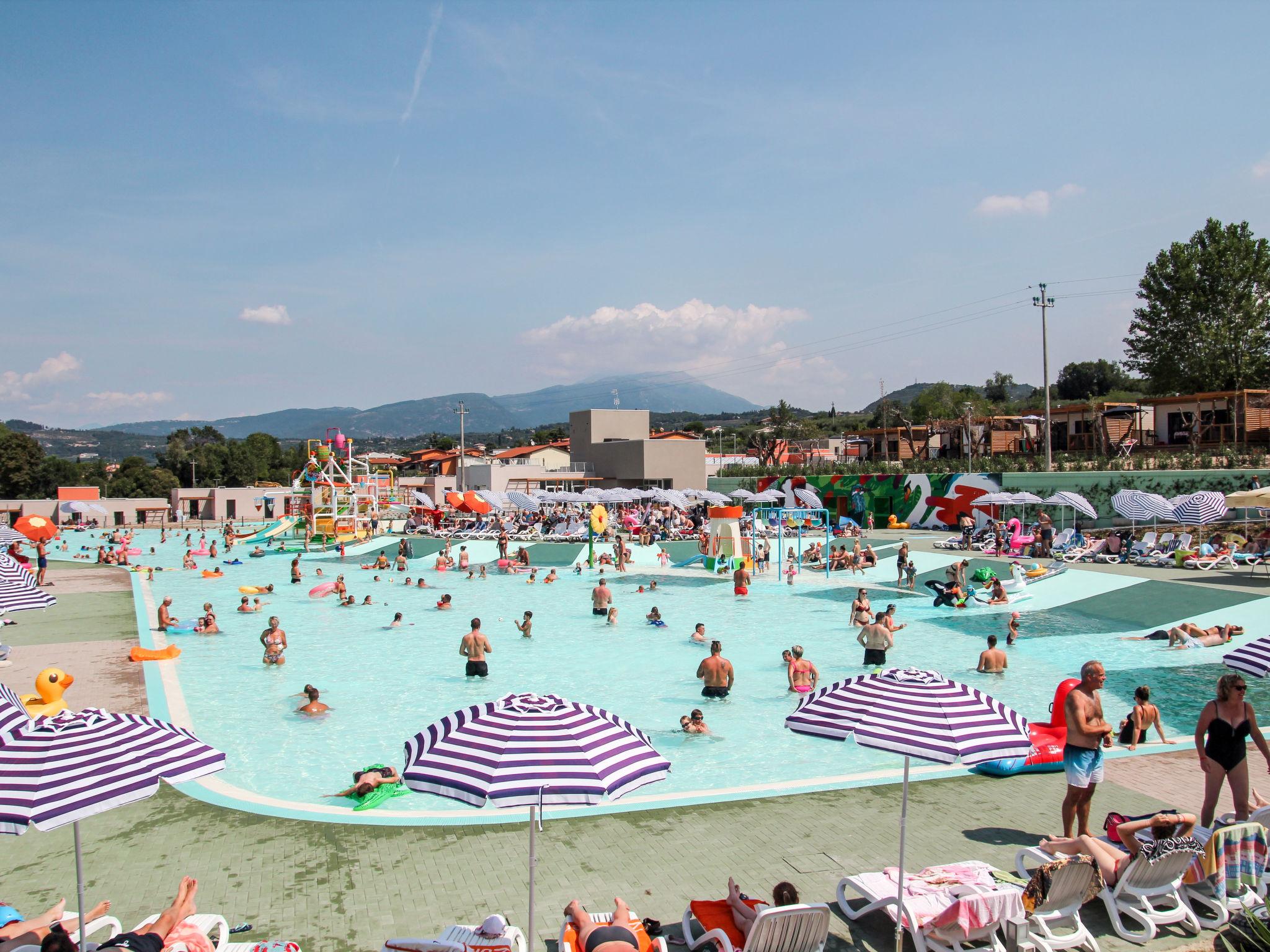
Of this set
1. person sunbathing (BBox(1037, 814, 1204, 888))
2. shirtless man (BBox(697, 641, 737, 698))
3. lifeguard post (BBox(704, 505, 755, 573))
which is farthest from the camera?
lifeguard post (BBox(704, 505, 755, 573))

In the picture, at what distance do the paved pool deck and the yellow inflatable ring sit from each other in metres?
26.3

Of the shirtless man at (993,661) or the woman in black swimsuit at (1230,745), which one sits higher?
the woman in black swimsuit at (1230,745)

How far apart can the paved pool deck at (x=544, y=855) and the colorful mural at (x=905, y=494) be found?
27.5m

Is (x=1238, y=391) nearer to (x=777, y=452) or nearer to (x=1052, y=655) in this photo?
(x=1052, y=655)

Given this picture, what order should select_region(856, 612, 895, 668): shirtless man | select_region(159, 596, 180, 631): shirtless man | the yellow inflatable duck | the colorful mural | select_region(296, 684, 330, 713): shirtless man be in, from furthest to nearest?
the colorful mural, select_region(159, 596, 180, 631): shirtless man, select_region(856, 612, 895, 668): shirtless man, select_region(296, 684, 330, 713): shirtless man, the yellow inflatable duck

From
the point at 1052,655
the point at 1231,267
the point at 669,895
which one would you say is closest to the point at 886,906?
the point at 669,895

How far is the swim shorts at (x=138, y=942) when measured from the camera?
4359 mm

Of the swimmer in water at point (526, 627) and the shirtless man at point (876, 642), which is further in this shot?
the swimmer in water at point (526, 627)

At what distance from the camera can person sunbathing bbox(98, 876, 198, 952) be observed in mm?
4391

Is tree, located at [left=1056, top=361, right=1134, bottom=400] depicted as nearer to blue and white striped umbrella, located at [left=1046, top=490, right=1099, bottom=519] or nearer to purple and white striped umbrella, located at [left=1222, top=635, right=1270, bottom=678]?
blue and white striped umbrella, located at [left=1046, top=490, right=1099, bottom=519]

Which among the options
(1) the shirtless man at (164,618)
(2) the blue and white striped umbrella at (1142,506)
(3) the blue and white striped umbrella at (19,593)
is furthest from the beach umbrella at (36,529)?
(2) the blue and white striped umbrella at (1142,506)

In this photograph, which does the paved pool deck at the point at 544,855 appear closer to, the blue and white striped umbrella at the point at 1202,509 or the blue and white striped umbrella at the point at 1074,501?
the blue and white striped umbrella at the point at 1202,509

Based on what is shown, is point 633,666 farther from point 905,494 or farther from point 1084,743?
point 905,494

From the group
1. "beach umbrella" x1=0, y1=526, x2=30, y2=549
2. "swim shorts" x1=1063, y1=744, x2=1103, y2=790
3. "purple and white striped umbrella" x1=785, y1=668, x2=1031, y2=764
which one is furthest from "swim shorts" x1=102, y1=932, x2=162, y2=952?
"beach umbrella" x1=0, y1=526, x2=30, y2=549
